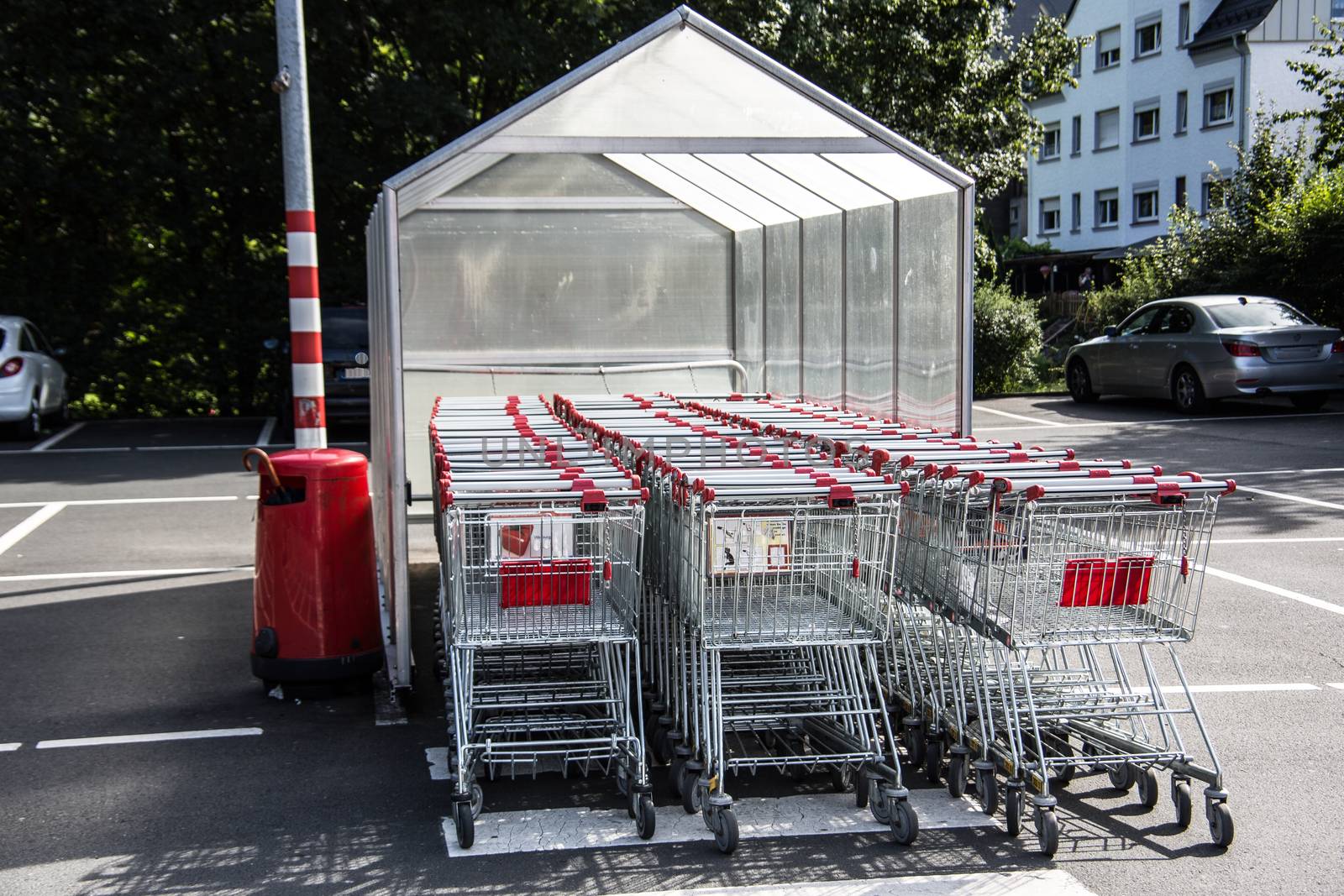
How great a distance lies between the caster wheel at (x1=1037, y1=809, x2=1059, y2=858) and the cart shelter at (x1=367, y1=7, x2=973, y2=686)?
123 inches

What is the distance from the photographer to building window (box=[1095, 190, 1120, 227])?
153 feet

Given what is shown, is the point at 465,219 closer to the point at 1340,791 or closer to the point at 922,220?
the point at 922,220

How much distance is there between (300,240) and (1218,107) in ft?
128

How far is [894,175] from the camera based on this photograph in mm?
8398

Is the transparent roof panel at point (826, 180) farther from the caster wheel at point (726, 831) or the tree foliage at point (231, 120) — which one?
the tree foliage at point (231, 120)

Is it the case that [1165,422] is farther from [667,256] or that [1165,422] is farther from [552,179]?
[552,179]

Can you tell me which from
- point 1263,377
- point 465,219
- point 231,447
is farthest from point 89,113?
point 1263,377

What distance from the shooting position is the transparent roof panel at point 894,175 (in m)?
8.05

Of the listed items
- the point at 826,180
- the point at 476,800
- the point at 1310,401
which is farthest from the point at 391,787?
the point at 1310,401

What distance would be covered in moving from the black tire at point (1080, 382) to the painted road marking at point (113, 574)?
600 inches

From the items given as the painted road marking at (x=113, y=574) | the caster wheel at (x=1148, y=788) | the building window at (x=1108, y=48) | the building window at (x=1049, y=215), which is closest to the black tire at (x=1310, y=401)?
the painted road marking at (x=113, y=574)

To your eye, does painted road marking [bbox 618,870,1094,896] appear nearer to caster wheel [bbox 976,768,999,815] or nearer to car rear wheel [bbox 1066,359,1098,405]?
caster wheel [bbox 976,768,999,815]

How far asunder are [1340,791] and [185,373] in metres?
18.6

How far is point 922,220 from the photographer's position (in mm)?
8555
